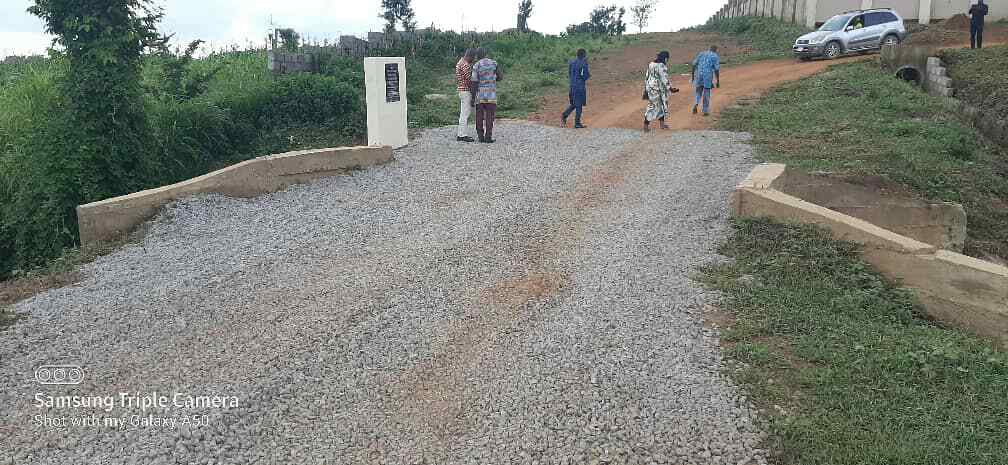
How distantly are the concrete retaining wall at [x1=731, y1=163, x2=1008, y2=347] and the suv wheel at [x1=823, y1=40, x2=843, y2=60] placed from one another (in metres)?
18.1

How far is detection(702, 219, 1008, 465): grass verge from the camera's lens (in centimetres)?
469

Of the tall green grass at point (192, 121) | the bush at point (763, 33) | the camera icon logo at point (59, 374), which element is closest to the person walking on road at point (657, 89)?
the tall green grass at point (192, 121)

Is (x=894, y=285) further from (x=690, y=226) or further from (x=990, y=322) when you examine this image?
(x=690, y=226)

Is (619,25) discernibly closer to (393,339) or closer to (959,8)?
(959,8)

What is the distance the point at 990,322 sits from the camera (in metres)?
6.52

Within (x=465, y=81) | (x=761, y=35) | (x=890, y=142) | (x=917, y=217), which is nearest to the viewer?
(x=917, y=217)

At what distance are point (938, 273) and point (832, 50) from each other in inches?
764

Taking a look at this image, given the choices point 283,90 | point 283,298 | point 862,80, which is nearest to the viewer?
point 283,298

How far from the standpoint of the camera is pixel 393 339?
6.17 m

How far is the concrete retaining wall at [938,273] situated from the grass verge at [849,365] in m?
0.15

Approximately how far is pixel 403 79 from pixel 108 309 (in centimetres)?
750

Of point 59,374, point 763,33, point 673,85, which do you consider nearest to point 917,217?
point 59,374

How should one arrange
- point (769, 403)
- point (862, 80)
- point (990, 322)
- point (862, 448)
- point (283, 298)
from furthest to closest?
point (862, 80) < point (283, 298) < point (990, 322) < point (769, 403) < point (862, 448)

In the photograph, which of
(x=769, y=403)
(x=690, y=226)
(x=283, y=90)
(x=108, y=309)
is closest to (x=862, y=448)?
(x=769, y=403)
